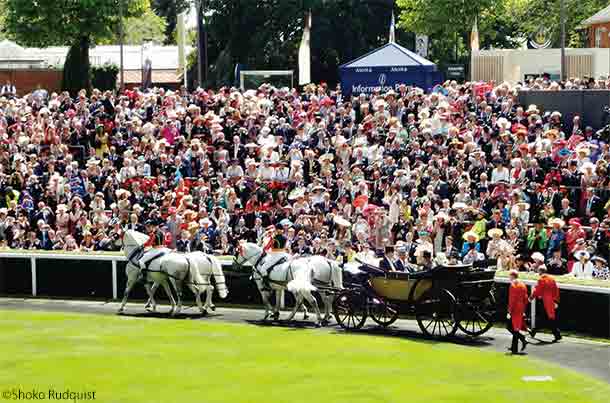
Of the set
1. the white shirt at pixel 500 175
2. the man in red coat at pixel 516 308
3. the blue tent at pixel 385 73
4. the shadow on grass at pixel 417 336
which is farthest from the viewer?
the blue tent at pixel 385 73

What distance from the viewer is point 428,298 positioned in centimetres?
2394

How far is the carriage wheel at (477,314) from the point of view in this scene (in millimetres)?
23594

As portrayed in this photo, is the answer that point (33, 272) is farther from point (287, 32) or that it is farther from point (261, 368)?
point (287, 32)

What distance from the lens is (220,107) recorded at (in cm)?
3703

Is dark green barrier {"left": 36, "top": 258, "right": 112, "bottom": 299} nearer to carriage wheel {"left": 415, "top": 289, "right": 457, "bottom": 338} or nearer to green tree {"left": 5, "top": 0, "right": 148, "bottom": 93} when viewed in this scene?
carriage wheel {"left": 415, "top": 289, "right": 457, "bottom": 338}

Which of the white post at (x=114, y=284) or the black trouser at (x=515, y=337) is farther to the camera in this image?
the white post at (x=114, y=284)

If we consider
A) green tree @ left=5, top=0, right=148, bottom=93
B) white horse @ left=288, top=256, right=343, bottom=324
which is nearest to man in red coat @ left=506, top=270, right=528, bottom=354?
white horse @ left=288, top=256, right=343, bottom=324

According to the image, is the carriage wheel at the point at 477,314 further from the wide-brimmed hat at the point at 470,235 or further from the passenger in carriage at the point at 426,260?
the wide-brimmed hat at the point at 470,235

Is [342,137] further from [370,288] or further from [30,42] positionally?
[30,42]

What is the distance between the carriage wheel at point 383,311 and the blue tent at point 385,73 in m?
12.5

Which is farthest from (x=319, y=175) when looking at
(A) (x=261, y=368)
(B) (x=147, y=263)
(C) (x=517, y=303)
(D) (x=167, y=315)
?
(A) (x=261, y=368)

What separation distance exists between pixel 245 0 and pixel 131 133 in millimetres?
32582

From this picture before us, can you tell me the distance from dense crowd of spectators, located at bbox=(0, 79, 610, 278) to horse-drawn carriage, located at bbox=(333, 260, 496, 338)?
2.70 feet

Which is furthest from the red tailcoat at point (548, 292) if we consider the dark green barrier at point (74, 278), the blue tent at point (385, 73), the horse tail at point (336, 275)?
the blue tent at point (385, 73)
